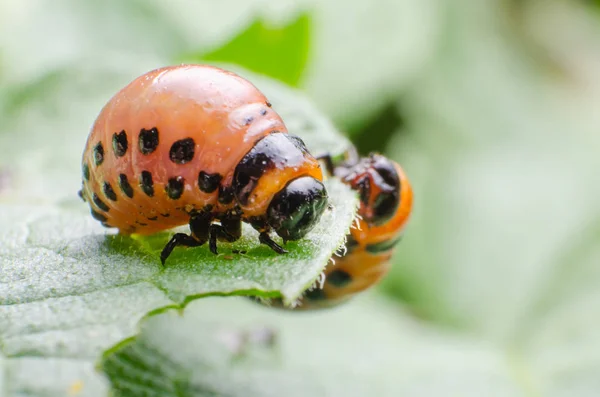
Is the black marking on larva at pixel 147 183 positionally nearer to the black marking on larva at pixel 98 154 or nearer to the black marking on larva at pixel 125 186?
the black marking on larva at pixel 125 186

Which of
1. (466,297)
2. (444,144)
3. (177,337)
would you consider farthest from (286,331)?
A: (444,144)

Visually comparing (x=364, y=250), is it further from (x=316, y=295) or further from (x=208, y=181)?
(x=208, y=181)

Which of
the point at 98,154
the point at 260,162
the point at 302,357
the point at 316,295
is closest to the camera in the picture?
the point at 260,162

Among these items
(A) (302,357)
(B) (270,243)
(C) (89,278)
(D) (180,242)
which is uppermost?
(B) (270,243)

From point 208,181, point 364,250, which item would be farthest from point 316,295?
point 208,181

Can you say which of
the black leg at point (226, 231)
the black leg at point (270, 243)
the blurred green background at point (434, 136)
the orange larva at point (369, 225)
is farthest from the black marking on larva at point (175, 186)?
the blurred green background at point (434, 136)

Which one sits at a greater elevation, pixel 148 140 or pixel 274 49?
pixel 274 49

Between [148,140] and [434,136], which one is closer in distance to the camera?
[148,140]

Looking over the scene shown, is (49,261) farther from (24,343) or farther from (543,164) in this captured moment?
(543,164)
